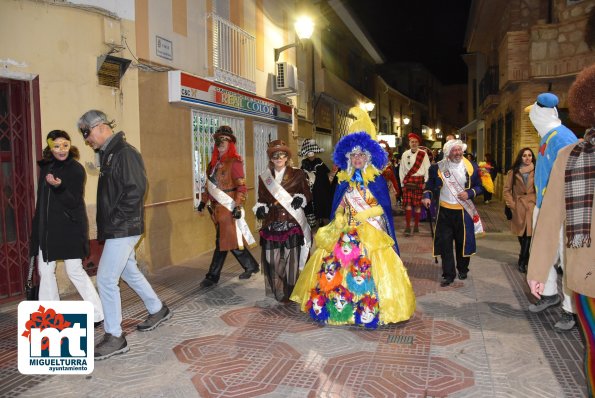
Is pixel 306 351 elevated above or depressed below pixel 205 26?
below

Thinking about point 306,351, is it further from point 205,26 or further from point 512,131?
point 512,131

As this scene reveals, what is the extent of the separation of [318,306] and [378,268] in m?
0.69

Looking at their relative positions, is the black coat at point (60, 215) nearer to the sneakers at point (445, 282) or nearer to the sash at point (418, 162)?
the sneakers at point (445, 282)

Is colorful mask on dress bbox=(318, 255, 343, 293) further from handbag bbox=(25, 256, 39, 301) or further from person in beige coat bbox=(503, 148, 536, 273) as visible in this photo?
person in beige coat bbox=(503, 148, 536, 273)

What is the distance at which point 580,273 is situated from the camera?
2.31 meters

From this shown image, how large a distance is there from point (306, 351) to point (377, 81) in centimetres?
2819

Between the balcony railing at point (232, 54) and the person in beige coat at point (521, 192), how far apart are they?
544 centimetres

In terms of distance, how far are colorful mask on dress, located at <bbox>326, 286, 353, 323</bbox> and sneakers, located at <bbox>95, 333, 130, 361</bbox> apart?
6.19ft

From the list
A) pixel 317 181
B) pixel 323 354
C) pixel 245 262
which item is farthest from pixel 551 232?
pixel 317 181

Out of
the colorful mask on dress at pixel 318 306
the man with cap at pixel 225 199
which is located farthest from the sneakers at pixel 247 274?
the colorful mask on dress at pixel 318 306

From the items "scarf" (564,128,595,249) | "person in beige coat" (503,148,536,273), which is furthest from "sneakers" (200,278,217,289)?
"scarf" (564,128,595,249)

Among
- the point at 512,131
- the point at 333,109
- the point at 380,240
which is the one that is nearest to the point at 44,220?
the point at 380,240

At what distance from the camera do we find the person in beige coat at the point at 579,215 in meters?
2.28

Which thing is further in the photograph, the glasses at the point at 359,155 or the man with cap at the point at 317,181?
the man with cap at the point at 317,181
